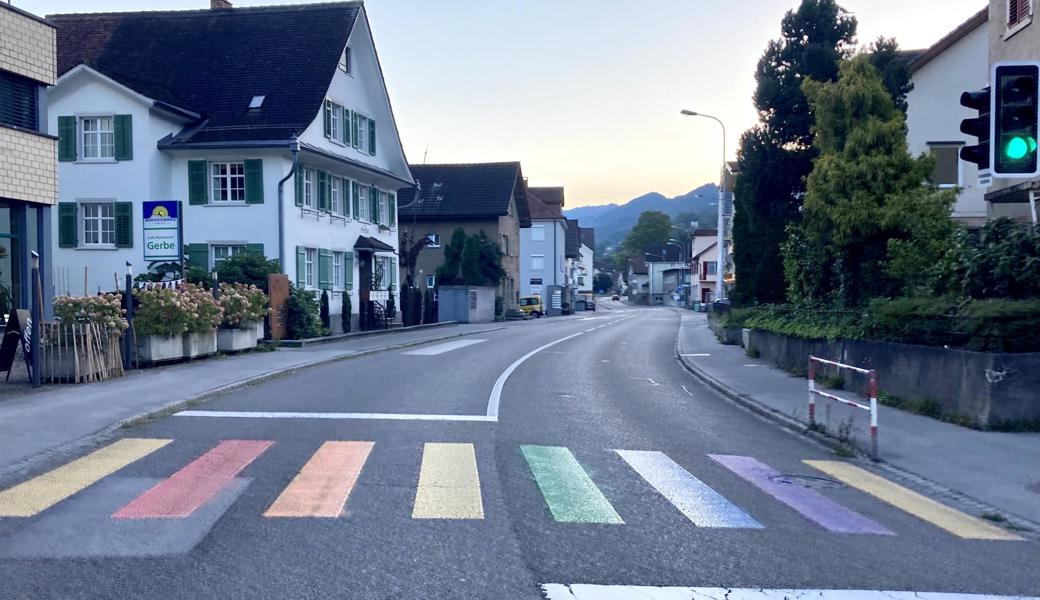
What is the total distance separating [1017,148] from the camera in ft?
29.2

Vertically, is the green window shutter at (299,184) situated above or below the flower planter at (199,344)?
above

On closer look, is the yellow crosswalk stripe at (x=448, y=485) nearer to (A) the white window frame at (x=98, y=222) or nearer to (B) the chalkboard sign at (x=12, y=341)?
(B) the chalkboard sign at (x=12, y=341)

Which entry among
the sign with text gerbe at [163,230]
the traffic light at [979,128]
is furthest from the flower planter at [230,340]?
the traffic light at [979,128]

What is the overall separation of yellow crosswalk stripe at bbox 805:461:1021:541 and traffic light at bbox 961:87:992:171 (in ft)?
10.4

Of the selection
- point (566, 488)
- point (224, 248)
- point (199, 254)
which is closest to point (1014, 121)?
point (566, 488)

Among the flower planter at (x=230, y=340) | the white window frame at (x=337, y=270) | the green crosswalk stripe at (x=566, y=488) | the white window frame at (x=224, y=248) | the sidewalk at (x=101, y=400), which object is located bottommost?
the green crosswalk stripe at (x=566, y=488)

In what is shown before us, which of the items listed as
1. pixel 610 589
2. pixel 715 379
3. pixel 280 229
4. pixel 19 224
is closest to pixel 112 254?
pixel 280 229

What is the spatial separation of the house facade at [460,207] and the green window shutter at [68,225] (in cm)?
2896

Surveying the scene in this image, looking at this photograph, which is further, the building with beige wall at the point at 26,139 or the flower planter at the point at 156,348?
the flower planter at the point at 156,348

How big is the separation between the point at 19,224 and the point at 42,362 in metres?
4.13

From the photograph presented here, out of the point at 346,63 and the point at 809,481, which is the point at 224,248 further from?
the point at 809,481

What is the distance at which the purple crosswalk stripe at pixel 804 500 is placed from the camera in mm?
7630

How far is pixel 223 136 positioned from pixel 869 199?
21463 millimetres

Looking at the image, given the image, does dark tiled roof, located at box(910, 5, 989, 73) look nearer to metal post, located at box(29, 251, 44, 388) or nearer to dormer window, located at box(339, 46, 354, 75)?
dormer window, located at box(339, 46, 354, 75)
